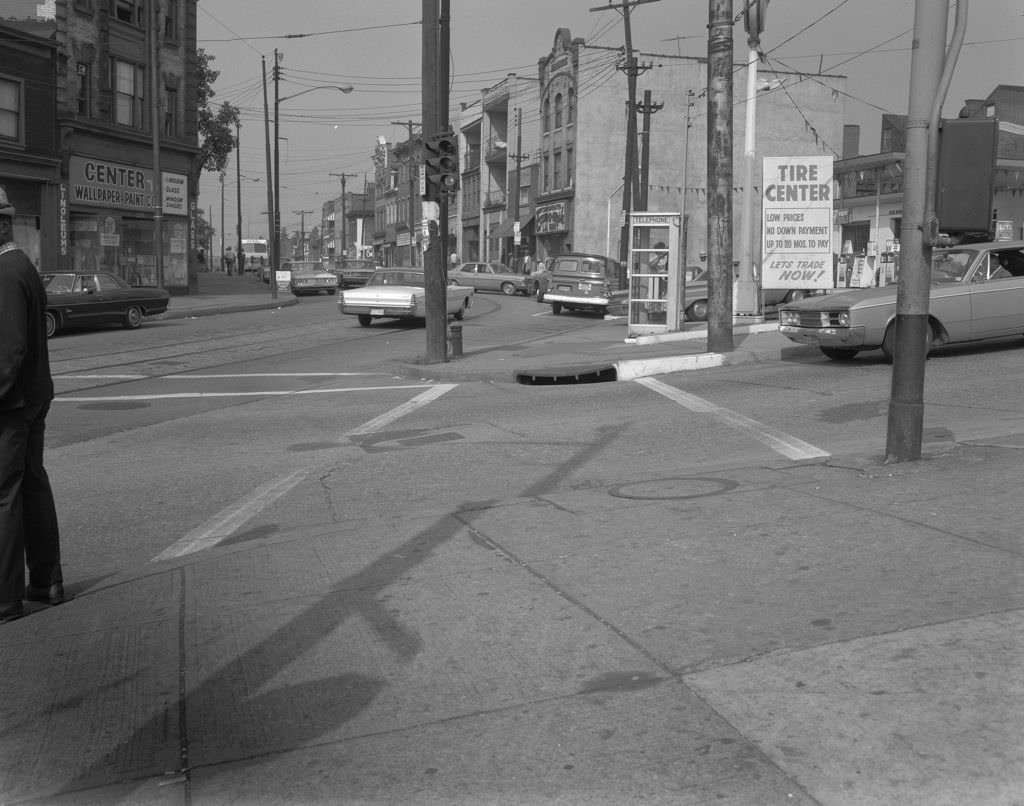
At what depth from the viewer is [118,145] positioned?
39844 millimetres

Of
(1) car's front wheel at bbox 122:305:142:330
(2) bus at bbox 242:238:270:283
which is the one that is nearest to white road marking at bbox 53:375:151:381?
(1) car's front wheel at bbox 122:305:142:330

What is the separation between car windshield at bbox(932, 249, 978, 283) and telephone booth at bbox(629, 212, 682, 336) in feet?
20.8

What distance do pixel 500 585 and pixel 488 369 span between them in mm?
10913

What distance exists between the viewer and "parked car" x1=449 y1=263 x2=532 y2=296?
165 ft

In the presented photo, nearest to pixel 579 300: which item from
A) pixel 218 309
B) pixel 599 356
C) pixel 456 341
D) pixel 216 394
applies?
pixel 218 309

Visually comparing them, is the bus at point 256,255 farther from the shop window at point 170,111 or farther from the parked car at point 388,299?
the parked car at point 388,299

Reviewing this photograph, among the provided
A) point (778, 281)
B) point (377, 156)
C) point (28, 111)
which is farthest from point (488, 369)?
point (377, 156)

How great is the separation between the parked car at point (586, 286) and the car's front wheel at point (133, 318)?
12.1 m

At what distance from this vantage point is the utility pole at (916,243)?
782cm

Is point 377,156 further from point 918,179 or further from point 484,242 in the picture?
point 918,179

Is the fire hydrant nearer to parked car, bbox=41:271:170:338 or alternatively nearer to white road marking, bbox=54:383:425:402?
white road marking, bbox=54:383:425:402

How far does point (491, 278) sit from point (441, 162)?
112ft

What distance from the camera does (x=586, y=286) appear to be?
3288 centimetres

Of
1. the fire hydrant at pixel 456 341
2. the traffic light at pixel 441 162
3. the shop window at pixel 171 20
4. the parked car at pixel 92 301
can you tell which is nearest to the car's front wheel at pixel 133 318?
the parked car at pixel 92 301
